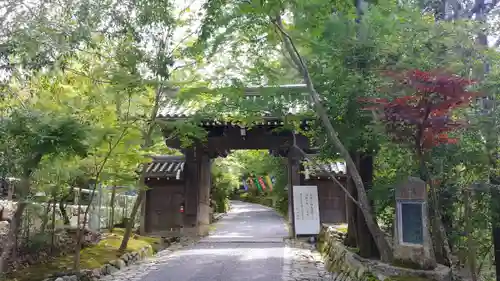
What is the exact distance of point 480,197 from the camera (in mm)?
8039

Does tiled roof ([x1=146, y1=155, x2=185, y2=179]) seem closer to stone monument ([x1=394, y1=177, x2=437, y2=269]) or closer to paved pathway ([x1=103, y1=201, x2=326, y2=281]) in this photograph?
paved pathway ([x1=103, y1=201, x2=326, y2=281])

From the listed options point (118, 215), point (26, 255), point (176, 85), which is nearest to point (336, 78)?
point (176, 85)

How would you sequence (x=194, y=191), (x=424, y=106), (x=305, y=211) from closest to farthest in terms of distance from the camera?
(x=424, y=106)
(x=305, y=211)
(x=194, y=191)

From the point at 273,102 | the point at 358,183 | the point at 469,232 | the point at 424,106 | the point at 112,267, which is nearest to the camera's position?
the point at 424,106

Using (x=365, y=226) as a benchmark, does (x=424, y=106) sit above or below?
above

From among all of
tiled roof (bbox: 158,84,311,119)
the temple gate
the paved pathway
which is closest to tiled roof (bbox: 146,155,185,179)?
the temple gate

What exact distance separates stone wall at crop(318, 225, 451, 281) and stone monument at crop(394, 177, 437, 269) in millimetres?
293

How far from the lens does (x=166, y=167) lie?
18109 millimetres

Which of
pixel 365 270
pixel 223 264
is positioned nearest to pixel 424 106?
pixel 365 270

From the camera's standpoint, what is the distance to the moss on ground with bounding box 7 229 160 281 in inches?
345

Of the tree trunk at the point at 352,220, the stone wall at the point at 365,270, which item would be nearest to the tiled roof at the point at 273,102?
the tree trunk at the point at 352,220

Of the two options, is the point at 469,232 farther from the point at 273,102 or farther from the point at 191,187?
the point at 191,187

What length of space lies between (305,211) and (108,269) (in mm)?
8224

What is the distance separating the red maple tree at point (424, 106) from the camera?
6077 mm
